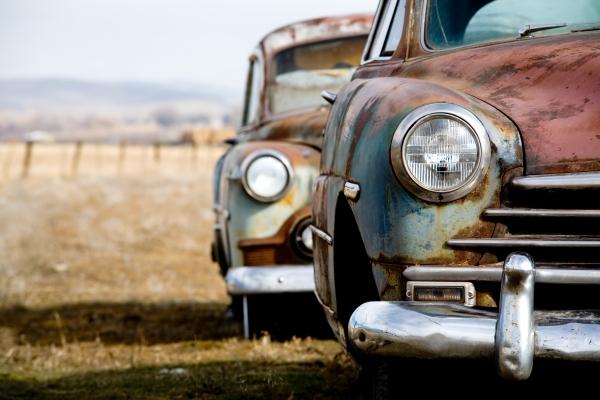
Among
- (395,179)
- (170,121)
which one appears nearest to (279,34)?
(395,179)

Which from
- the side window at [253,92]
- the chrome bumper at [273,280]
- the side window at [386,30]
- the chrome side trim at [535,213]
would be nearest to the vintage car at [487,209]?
the chrome side trim at [535,213]

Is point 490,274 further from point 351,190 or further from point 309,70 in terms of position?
point 309,70

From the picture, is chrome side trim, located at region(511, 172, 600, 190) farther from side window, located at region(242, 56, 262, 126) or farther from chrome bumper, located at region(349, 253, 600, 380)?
side window, located at region(242, 56, 262, 126)

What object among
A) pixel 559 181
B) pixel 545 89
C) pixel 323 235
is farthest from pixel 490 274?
pixel 323 235

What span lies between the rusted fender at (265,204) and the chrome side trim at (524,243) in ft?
10.0

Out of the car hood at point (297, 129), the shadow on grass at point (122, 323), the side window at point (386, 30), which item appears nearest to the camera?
the side window at point (386, 30)

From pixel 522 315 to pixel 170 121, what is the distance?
18123 cm

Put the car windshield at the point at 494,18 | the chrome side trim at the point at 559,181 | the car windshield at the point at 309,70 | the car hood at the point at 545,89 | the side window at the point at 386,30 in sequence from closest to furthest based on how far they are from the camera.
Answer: the chrome side trim at the point at 559,181, the car hood at the point at 545,89, the car windshield at the point at 494,18, the side window at the point at 386,30, the car windshield at the point at 309,70

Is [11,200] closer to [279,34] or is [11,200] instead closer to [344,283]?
[279,34]

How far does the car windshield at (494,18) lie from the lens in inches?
144

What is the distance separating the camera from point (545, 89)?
3.14 m

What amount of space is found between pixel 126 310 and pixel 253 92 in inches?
83.7

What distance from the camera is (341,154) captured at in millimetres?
3654

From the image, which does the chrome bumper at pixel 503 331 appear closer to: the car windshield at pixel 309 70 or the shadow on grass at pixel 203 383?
the shadow on grass at pixel 203 383
